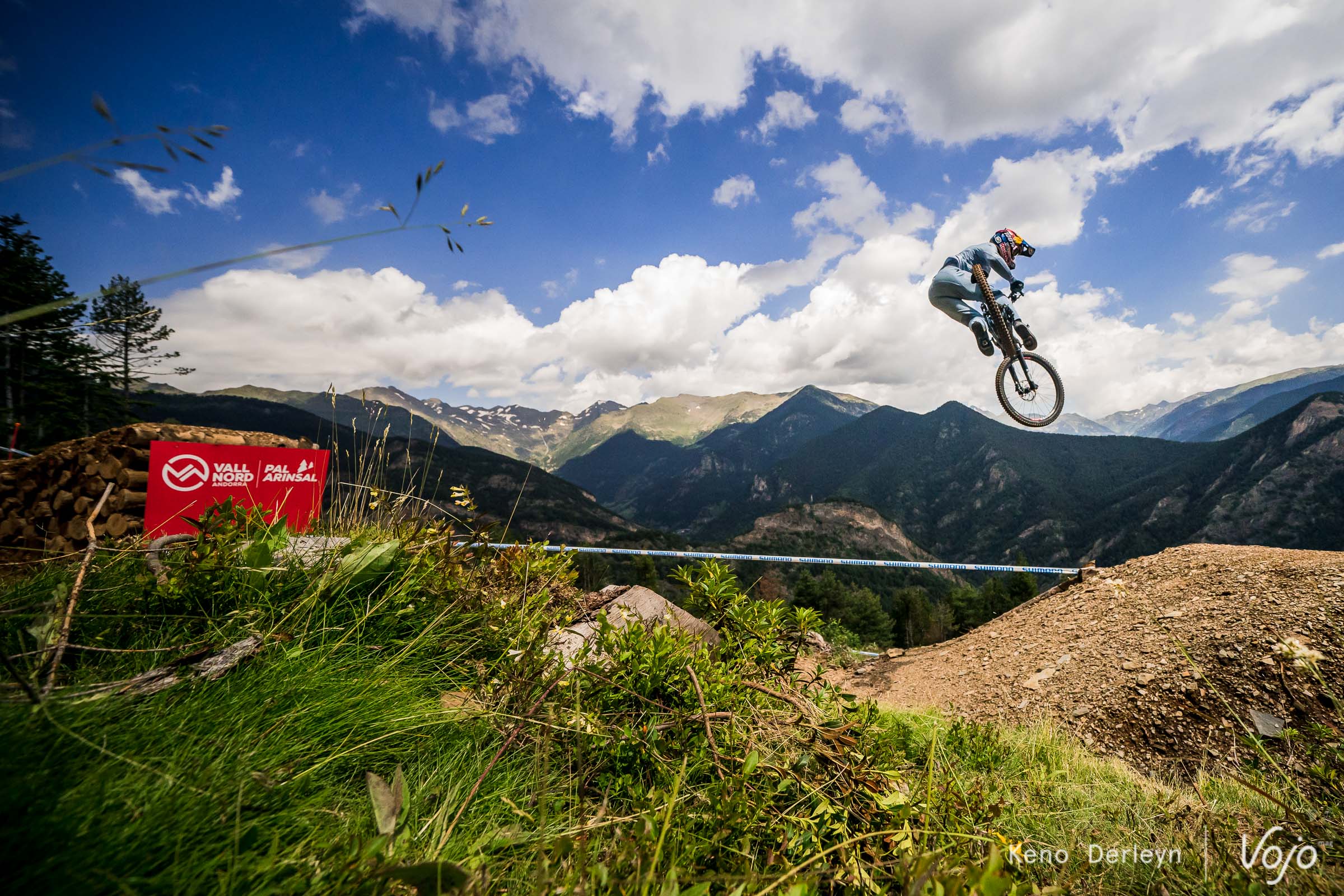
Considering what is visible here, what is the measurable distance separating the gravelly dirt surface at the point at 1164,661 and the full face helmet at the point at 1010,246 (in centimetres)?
514

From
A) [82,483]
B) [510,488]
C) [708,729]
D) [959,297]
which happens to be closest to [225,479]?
[82,483]

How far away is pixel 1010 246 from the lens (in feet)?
26.9

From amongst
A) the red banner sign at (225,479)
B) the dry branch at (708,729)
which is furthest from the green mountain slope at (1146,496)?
the red banner sign at (225,479)

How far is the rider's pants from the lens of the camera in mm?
8094

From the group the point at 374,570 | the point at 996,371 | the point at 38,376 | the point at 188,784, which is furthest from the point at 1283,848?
the point at 38,376

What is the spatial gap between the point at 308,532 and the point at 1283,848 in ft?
17.9

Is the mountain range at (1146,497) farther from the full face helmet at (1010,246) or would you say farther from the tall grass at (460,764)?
the tall grass at (460,764)

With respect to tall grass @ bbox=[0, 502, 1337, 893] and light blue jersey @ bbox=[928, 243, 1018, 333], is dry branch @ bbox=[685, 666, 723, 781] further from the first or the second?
light blue jersey @ bbox=[928, 243, 1018, 333]

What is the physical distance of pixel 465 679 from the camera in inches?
97.5

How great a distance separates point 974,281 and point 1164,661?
5617 mm

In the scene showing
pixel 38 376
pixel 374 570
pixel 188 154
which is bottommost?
pixel 374 570

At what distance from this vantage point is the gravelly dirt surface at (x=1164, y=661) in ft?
15.2

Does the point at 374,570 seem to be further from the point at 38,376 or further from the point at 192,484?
the point at 38,376

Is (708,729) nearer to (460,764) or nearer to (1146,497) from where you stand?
(460,764)
